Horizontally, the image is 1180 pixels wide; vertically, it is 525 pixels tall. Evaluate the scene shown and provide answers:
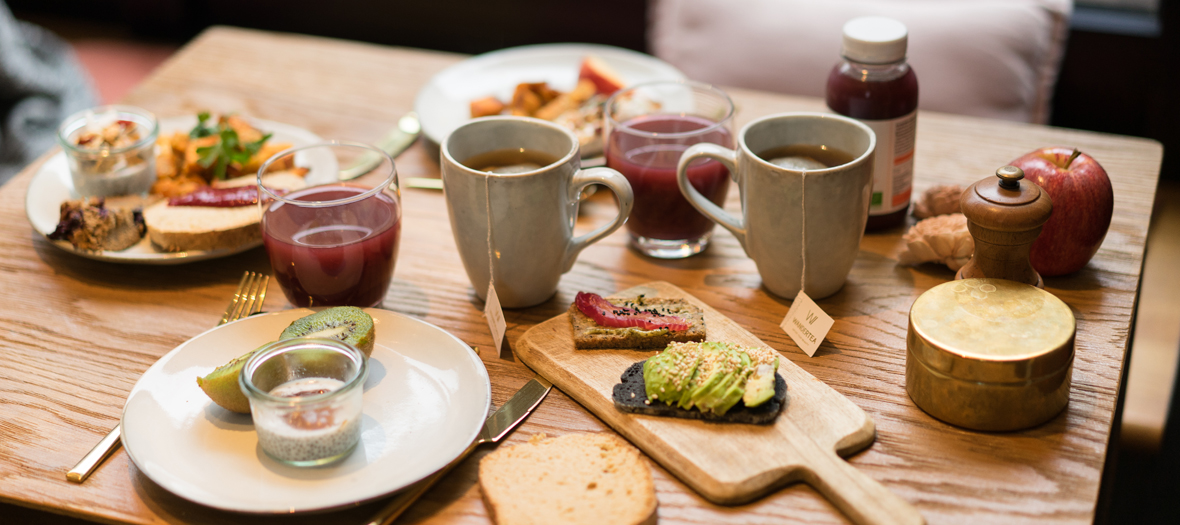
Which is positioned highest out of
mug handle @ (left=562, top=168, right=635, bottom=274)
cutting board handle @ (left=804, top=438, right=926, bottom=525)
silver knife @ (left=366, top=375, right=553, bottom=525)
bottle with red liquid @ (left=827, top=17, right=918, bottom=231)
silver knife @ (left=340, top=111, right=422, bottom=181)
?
bottle with red liquid @ (left=827, top=17, right=918, bottom=231)

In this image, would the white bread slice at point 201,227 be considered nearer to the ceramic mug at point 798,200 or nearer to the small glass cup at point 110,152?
the small glass cup at point 110,152

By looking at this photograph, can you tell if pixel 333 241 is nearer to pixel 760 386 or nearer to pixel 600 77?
pixel 760 386

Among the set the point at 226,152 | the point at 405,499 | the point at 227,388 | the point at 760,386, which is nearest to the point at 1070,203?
the point at 760,386

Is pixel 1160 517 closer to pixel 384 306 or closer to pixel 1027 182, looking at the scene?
pixel 1027 182

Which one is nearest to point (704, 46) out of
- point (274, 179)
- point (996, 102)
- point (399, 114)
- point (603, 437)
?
point (996, 102)

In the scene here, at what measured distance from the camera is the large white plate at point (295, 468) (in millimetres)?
889

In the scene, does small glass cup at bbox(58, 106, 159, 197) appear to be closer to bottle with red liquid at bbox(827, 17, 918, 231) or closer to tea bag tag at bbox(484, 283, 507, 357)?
tea bag tag at bbox(484, 283, 507, 357)

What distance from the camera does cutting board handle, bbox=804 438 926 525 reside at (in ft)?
2.77

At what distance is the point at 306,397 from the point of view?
88 cm

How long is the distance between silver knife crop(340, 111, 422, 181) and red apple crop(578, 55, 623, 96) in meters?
0.38

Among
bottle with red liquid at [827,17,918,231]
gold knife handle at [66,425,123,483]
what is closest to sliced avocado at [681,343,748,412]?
bottle with red liquid at [827,17,918,231]

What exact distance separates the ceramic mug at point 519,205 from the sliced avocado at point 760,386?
0.30 meters

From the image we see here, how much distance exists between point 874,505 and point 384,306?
742 millimetres

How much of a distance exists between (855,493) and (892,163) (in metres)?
0.61
